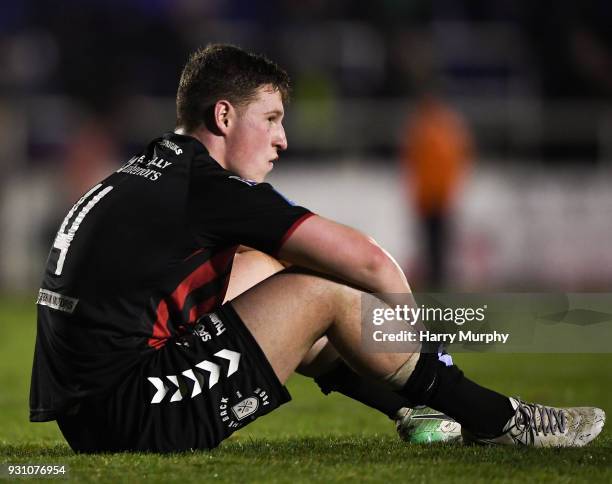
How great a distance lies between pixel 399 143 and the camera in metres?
13.6

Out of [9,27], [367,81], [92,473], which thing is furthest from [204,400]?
[9,27]

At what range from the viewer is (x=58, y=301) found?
3.70 m

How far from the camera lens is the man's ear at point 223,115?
12.9 ft

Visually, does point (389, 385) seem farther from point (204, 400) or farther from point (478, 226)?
point (478, 226)

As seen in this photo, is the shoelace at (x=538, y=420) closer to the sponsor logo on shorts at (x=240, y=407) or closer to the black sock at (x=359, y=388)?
the black sock at (x=359, y=388)

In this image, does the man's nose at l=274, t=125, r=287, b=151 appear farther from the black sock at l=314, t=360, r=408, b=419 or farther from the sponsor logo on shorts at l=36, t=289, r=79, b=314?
the sponsor logo on shorts at l=36, t=289, r=79, b=314

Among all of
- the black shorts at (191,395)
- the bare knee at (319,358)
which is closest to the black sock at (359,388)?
the bare knee at (319,358)

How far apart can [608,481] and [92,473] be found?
4.75ft

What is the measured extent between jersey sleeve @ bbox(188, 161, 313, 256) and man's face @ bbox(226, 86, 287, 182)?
24 cm

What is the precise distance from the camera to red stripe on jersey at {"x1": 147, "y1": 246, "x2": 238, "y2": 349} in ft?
12.3

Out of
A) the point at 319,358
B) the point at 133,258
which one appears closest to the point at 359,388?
the point at 319,358

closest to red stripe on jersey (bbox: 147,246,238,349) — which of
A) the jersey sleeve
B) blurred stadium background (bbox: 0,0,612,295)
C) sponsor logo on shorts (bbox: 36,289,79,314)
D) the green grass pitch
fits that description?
the jersey sleeve

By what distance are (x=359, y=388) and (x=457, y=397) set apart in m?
0.43

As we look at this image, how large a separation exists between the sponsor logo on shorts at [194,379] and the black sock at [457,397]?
0.57m
